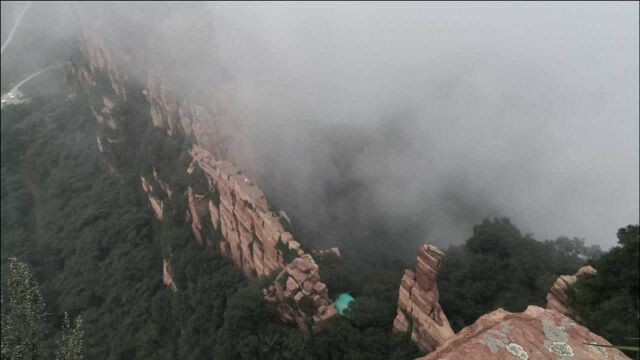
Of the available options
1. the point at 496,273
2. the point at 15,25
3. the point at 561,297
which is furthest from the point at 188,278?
the point at 15,25

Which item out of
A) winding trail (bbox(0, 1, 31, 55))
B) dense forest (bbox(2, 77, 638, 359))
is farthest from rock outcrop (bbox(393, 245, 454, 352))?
winding trail (bbox(0, 1, 31, 55))

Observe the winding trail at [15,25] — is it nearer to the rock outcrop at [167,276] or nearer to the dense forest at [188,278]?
the dense forest at [188,278]

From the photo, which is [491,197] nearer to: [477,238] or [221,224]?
[477,238]

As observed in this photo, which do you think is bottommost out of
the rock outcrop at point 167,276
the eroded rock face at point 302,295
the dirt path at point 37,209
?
the dirt path at point 37,209

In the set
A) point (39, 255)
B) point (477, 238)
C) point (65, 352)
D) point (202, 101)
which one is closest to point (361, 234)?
point (477, 238)

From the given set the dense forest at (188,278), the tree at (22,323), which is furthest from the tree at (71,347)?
the dense forest at (188,278)

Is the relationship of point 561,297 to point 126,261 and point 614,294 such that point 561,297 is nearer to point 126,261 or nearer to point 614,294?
point 614,294
